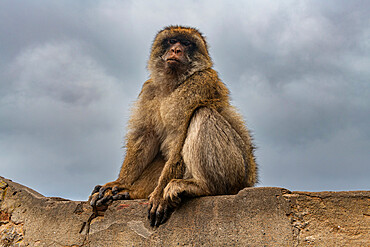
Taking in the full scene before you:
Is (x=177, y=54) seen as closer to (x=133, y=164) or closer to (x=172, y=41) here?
(x=172, y=41)

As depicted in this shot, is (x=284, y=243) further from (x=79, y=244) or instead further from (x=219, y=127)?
(x=79, y=244)

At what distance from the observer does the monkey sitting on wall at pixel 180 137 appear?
10.9 feet

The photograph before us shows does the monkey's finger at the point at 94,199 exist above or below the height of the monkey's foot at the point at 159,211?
above

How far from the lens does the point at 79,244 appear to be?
3506 millimetres

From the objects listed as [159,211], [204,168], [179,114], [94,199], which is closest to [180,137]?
[179,114]

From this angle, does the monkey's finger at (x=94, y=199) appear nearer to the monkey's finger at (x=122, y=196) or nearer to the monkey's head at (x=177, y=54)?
the monkey's finger at (x=122, y=196)

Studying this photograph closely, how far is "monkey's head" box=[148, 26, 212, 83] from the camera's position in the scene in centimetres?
418

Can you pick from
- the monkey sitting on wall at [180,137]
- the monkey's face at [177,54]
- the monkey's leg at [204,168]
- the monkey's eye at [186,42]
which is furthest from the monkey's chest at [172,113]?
the monkey's eye at [186,42]

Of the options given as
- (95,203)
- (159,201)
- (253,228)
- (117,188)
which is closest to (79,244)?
(95,203)

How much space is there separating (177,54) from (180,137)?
3.58ft

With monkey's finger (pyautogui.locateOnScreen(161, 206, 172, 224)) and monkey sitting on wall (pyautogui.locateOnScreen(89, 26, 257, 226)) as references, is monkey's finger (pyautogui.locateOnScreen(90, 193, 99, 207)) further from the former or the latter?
monkey's finger (pyautogui.locateOnScreen(161, 206, 172, 224))

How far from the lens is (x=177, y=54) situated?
4.18 m

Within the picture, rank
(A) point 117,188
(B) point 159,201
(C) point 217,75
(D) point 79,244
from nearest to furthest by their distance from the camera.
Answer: (B) point 159,201, (D) point 79,244, (A) point 117,188, (C) point 217,75

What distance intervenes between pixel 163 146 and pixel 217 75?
1.09 meters
